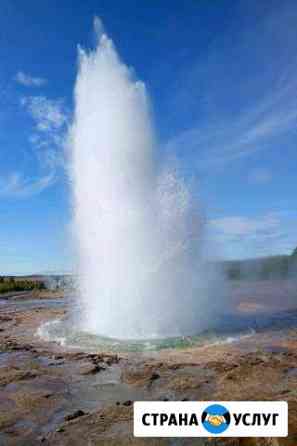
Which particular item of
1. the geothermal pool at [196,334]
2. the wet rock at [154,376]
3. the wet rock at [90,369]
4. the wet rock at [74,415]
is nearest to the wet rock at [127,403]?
the wet rock at [74,415]

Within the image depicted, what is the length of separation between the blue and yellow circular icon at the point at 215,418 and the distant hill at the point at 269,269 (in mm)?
53884

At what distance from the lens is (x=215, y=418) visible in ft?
20.6

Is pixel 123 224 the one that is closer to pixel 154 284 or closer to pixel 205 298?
pixel 154 284

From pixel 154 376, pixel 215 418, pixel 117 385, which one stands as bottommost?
pixel 117 385

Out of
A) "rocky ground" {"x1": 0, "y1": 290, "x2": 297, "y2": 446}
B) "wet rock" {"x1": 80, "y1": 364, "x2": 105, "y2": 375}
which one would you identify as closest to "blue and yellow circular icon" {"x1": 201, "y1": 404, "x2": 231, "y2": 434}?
"rocky ground" {"x1": 0, "y1": 290, "x2": 297, "y2": 446}

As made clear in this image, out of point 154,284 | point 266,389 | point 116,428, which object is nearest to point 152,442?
point 116,428

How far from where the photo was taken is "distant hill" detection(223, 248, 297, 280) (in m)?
61.6

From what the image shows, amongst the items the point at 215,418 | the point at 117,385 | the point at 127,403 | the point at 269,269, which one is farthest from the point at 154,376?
the point at 269,269

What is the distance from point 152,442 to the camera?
19.3 ft

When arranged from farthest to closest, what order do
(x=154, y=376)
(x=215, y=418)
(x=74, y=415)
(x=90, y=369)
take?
1. (x=90, y=369)
2. (x=154, y=376)
3. (x=74, y=415)
4. (x=215, y=418)

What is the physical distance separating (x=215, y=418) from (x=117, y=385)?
3409 mm

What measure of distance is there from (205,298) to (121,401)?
10439 millimetres

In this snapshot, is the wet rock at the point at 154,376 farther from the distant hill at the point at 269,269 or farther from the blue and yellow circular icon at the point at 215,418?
the distant hill at the point at 269,269

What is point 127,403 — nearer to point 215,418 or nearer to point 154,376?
point 154,376
